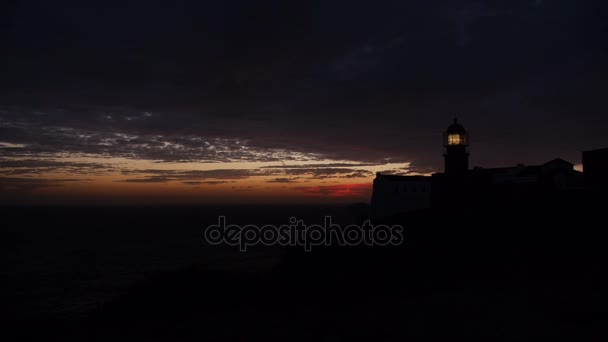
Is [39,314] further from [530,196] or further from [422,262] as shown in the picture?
[530,196]

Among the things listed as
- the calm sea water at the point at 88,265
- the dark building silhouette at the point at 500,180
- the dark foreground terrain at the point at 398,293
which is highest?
the dark building silhouette at the point at 500,180

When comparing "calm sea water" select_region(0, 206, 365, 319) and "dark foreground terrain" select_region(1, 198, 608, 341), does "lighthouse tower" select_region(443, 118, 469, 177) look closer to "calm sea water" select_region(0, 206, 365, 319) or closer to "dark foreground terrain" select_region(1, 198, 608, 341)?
"dark foreground terrain" select_region(1, 198, 608, 341)

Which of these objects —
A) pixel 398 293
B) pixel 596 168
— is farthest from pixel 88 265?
pixel 596 168

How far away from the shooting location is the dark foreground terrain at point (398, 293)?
11.6 m

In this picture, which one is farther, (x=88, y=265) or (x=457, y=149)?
(x=88, y=265)

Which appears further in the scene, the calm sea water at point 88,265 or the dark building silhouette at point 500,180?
the dark building silhouette at point 500,180

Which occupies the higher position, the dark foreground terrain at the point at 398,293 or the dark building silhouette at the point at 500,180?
the dark building silhouette at the point at 500,180

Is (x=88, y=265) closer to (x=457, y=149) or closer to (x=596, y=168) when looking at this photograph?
(x=457, y=149)

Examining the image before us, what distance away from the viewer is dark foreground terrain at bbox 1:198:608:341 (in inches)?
456

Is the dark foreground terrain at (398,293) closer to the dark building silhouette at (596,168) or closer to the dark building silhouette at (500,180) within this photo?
the dark building silhouette at (500,180)

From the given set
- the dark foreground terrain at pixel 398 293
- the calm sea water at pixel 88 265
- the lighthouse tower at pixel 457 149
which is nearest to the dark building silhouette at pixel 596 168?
the dark foreground terrain at pixel 398 293

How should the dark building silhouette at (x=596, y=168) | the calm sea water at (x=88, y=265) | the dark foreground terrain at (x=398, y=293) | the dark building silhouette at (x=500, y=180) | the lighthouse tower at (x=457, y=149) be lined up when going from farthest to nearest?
the lighthouse tower at (x=457, y=149) < the dark building silhouette at (x=500, y=180) < the calm sea water at (x=88, y=265) < the dark building silhouette at (x=596, y=168) < the dark foreground terrain at (x=398, y=293)

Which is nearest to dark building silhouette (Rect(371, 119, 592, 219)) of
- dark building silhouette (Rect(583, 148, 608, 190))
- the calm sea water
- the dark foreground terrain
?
dark building silhouette (Rect(583, 148, 608, 190))

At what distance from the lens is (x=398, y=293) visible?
16.0 m
